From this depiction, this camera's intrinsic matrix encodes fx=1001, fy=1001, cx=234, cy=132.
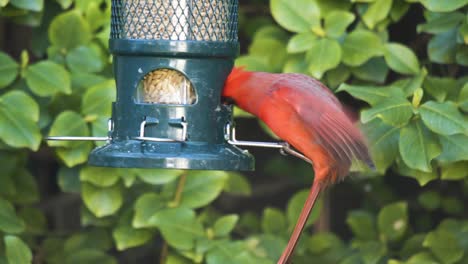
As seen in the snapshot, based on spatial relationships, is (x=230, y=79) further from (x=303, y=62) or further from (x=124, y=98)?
(x=303, y=62)

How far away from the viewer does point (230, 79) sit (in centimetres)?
287

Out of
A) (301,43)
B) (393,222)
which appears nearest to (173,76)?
(301,43)

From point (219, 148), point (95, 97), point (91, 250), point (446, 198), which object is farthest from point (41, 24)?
point (446, 198)

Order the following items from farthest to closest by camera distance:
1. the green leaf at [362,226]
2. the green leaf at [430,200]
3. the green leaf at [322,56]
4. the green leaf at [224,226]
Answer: the green leaf at [430,200] → the green leaf at [362,226] → the green leaf at [224,226] → the green leaf at [322,56]

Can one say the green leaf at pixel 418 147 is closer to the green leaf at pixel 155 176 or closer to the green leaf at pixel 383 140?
the green leaf at pixel 383 140

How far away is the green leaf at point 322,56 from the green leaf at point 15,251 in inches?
41.7

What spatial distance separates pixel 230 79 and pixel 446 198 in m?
1.53

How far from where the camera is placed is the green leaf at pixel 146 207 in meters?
3.38

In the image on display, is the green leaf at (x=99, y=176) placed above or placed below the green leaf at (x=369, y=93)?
below

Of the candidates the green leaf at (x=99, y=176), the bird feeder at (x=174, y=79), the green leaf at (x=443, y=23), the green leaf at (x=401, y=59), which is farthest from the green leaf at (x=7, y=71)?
the green leaf at (x=443, y=23)

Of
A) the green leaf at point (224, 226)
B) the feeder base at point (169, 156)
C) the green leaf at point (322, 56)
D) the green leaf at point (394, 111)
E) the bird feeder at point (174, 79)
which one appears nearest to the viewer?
the feeder base at point (169, 156)

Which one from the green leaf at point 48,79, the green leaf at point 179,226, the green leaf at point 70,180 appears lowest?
the green leaf at point 179,226

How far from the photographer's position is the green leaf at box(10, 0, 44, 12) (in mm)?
3213

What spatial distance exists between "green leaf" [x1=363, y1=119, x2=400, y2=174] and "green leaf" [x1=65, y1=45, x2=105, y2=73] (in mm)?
928
